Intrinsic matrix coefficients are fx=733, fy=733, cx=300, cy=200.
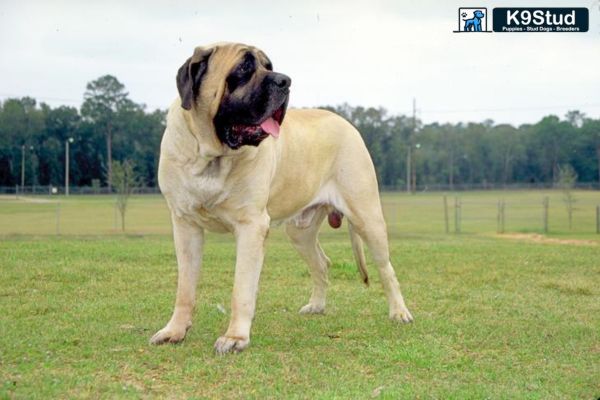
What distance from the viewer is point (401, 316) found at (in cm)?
644

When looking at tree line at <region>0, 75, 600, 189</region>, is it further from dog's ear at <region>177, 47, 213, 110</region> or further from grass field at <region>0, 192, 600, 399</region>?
dog's ear at <region>177, 47, 213, 110</region>

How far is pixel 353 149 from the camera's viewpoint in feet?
21.9

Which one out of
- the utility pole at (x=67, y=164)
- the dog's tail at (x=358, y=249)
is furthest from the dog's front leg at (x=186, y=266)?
the utility pole at (x=67, y=164)

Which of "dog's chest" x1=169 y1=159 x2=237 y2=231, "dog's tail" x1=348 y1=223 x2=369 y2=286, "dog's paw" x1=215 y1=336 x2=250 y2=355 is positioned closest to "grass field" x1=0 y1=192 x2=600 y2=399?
"dog's paw" x1=215 y1=336 x2=250 y2=355

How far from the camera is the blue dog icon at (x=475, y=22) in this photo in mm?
10938

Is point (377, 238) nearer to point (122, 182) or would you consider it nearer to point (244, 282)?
point (244, 282)

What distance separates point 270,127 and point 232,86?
0.39 meters

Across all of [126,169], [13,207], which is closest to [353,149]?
[126,169]

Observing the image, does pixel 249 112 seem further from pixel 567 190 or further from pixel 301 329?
pixel 567 190

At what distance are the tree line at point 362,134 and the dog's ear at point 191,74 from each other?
175 feet

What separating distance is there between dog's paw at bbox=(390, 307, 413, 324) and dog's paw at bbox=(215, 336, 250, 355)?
180 cm

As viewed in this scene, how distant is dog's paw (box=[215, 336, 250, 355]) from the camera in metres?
4.98

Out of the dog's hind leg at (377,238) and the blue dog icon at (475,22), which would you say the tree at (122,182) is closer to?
the blue dog icon at (475,22)

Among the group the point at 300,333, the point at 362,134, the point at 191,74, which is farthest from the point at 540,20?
the point at 362,134
